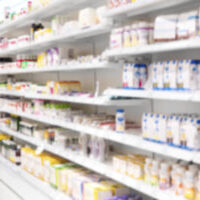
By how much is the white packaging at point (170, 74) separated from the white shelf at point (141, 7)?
1.43 ft

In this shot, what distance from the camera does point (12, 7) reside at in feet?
20.1

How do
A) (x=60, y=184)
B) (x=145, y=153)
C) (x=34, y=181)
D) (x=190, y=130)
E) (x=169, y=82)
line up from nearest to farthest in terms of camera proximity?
(x=190, y=130), (x=169, y=82), (x=145, y=153), (x=60, y=184), (x=34, y=181)

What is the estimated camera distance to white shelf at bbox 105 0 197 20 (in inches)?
91.3

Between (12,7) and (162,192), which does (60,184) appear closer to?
(162,192)

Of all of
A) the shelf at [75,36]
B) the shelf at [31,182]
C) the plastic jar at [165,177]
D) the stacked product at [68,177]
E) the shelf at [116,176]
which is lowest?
the shelf at [31,182]

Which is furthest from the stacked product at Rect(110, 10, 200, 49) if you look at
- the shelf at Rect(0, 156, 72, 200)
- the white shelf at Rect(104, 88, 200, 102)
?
the shelf at Rect(0, 156, 72, 200)

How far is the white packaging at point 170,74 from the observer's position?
2205mm

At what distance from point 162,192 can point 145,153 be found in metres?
0.97

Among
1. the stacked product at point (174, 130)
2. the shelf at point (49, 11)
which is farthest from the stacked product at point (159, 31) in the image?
the shelf at point (49, 11)

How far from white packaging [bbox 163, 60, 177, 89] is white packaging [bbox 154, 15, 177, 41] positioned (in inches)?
6.9

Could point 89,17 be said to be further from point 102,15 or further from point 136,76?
point 136,76

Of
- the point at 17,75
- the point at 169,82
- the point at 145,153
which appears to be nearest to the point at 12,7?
the point at 17,75

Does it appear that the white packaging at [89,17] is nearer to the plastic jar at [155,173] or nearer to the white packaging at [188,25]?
the white packaging at [188,25]

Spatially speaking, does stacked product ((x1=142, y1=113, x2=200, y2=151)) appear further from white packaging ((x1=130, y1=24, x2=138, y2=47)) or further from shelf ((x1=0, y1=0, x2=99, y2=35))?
shelf ((x1=0, y1=0, x2=99, y2=35))
